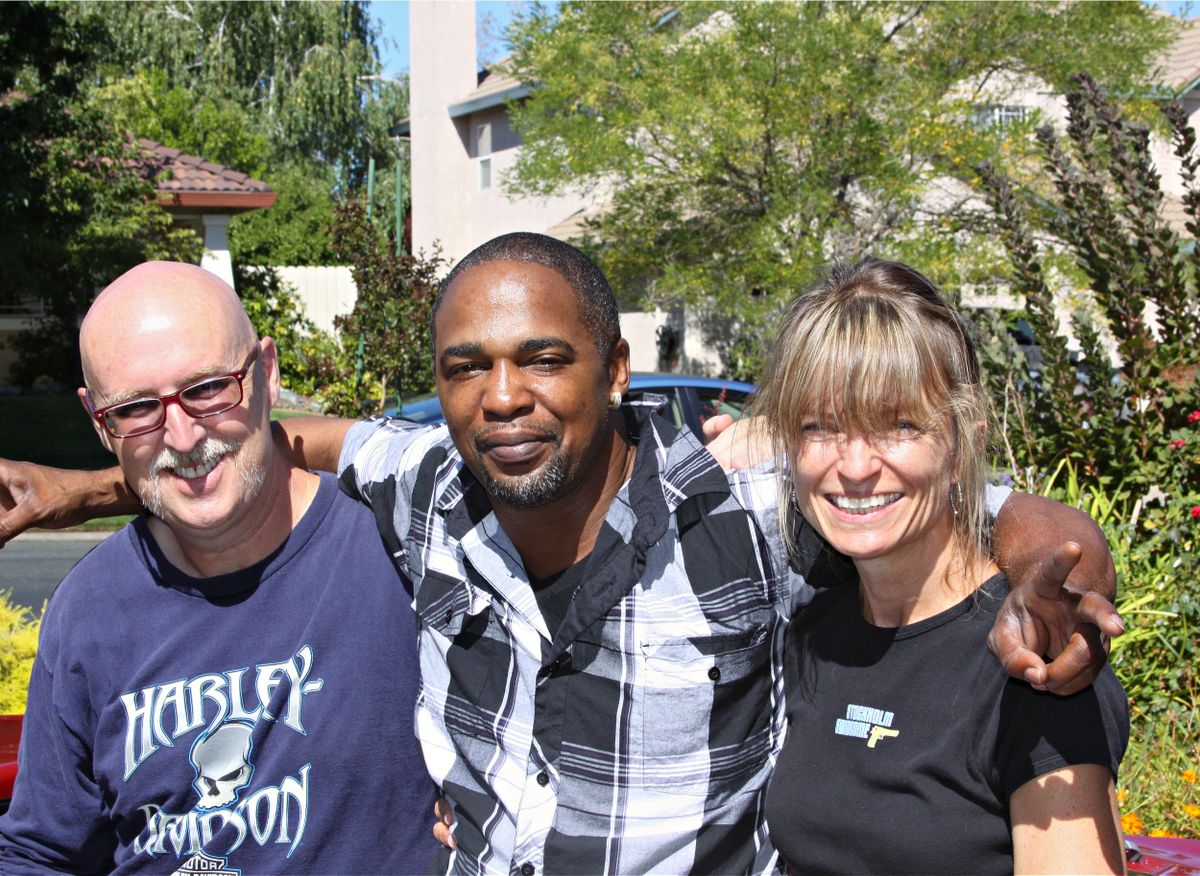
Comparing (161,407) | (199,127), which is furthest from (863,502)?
(199,127)

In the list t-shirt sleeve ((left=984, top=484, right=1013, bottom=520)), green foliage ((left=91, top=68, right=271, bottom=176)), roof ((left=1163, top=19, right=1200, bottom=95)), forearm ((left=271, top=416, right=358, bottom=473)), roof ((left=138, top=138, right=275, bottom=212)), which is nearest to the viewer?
t-shirt sleeve ((left=984, top=484, right=1013, bottom=520))

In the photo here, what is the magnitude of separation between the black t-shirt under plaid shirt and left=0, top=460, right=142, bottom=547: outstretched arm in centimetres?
83

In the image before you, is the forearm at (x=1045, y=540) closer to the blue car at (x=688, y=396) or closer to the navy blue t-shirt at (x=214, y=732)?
the navy blue t-shirt at (x=214, y=732)

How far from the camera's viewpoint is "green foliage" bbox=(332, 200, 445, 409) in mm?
13703

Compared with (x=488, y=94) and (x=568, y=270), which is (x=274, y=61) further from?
(x=568, y=270)

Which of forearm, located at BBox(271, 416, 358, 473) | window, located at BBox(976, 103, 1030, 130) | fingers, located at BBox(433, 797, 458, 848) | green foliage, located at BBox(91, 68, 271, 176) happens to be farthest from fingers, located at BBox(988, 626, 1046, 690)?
green foliage, located at BBox(91, 68, 271, 176)

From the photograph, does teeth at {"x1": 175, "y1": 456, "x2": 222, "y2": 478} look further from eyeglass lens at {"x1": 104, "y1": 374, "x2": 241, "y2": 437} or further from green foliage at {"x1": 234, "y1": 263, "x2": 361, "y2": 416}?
green foliage at {"x1": 234, "y1": 263, "x2": 361, "y2": 416}

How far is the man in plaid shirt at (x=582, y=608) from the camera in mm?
2170

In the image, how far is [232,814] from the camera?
235 centimetres

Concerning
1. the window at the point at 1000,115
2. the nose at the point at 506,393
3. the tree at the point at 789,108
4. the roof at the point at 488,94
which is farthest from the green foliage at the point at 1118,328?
the roof at the point at 488,94

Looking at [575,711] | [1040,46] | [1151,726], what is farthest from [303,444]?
[1040,46]

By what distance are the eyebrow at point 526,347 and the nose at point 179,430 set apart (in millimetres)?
560

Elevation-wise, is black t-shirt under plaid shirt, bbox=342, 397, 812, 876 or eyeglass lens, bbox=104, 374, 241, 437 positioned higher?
eyeglass lens, bbox=104, 374, 241, 437

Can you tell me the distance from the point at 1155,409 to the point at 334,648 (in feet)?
14.0
